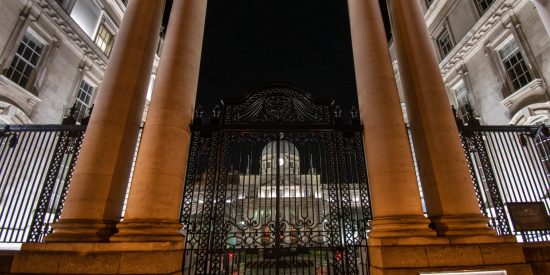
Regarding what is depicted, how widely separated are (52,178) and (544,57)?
70.5 feet

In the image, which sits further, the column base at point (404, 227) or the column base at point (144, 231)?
the column base at point (404, 227)

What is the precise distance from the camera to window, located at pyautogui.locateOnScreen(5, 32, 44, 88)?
559 inches

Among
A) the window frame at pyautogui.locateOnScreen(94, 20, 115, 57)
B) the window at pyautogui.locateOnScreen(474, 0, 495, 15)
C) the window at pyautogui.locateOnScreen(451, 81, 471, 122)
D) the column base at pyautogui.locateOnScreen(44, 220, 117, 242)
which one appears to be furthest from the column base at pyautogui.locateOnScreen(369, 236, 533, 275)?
the window frame at pyautogui.locateOnScreen(94, 20, 115, 57)

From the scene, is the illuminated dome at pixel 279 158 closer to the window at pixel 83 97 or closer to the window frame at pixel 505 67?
the window at pixel 83 97

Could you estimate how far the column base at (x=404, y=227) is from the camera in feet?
19.6

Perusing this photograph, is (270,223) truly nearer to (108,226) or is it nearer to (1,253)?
(108,226)

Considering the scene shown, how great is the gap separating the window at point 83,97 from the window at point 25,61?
10.3 feet

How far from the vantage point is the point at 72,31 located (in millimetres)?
17141

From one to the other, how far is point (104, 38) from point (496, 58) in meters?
26.8

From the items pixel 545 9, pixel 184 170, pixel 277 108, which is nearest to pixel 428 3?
pixel 545 9

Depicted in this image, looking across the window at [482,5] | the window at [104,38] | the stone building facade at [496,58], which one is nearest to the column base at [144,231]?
the stone building facade at [496,58]

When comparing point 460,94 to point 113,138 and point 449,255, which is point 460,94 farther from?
point 113,138

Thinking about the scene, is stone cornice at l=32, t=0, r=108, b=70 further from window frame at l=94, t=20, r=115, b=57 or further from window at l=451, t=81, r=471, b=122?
window at l=451, t=81, r=471, b=122

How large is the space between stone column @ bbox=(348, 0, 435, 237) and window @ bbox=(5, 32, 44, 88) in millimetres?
16704
